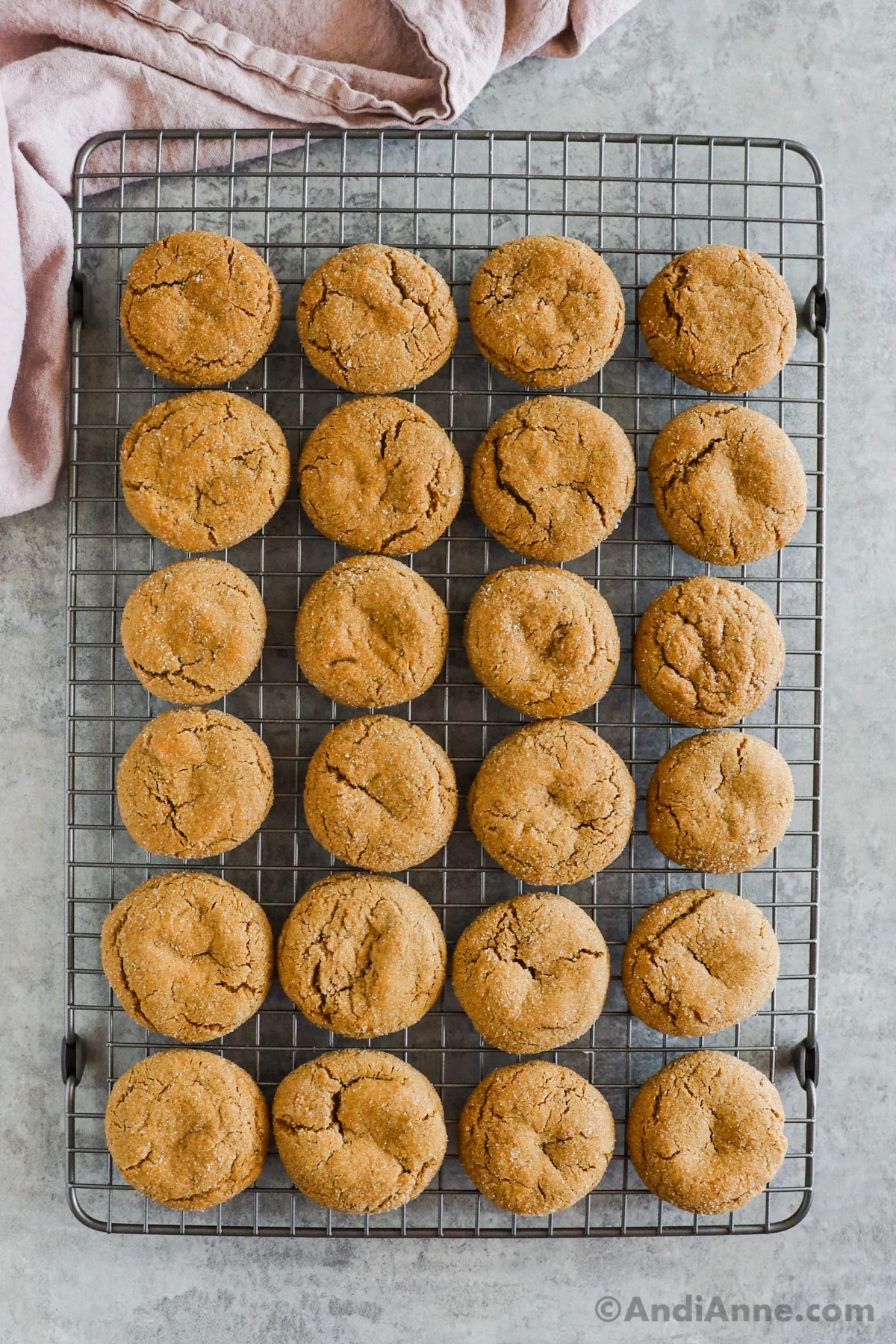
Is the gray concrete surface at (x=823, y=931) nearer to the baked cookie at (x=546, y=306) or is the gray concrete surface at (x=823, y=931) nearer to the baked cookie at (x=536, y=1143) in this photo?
the baked cookie at (x=536, y=1143)

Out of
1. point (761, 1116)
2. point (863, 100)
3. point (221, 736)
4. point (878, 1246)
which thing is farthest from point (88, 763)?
point (863, 100)

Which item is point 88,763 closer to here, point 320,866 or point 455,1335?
point 320,866

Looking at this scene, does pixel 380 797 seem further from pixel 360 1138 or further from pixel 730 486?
pixel 730 486

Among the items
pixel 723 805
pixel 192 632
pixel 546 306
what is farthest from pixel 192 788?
pixel 546 306

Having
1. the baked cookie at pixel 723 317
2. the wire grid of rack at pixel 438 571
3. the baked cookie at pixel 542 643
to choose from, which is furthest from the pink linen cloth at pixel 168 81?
the baked cookie at pixel 542 643

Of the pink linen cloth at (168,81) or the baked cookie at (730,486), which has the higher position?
the pink linen cloth at (168,81)
